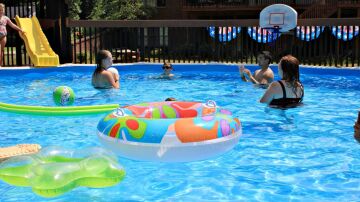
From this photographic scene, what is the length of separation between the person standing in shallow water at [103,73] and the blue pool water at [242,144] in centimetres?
18

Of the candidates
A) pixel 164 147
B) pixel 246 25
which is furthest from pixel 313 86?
pixel 164 147

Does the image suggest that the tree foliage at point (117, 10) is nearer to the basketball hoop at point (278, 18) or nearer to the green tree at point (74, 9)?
the green tree at point (74, 9)

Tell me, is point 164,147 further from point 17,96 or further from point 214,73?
point 214,73

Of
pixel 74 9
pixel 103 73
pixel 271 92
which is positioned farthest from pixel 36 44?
pixel 74 9

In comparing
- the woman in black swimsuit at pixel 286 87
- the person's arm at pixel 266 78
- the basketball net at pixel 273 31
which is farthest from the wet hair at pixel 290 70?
the basketball net at pixel 273 31

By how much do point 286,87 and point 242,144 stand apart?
1.49 metres

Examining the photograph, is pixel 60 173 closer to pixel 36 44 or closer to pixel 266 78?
pixel 266 78

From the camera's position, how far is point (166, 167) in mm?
4430

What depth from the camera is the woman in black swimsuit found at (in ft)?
20.5

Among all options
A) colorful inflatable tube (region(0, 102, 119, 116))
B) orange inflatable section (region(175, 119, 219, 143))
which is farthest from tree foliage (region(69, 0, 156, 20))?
orange inflatable section (region(175, 119, 219, 143))

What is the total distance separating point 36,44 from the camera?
41.8 feet

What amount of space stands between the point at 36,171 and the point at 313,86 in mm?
7514

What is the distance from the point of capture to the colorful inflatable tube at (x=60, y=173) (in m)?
3.28

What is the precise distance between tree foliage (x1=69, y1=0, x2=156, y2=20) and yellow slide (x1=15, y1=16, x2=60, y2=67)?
328 inches
